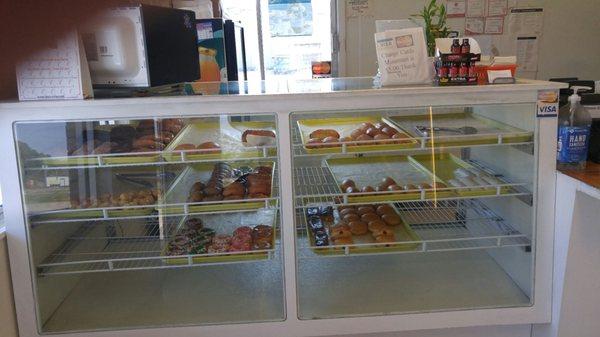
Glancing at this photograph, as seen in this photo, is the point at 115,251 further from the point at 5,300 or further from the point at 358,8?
the point at 358,8

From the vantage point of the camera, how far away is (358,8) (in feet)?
13.0

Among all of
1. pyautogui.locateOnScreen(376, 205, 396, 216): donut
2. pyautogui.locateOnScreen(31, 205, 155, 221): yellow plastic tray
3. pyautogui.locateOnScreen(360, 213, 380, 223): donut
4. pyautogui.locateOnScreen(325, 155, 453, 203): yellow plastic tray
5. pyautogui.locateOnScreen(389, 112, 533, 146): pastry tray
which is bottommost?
pyautogui.locateOnScreen(360, 213, 380, 223): donut

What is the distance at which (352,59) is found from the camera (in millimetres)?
4078

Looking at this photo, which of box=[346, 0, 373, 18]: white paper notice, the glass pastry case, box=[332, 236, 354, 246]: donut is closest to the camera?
the glass pastry case

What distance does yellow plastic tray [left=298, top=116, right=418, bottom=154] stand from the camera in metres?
1.75

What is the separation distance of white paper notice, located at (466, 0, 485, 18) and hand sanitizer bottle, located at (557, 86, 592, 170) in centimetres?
244

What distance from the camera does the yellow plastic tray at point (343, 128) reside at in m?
1.75

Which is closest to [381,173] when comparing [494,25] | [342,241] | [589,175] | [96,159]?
[342,241]

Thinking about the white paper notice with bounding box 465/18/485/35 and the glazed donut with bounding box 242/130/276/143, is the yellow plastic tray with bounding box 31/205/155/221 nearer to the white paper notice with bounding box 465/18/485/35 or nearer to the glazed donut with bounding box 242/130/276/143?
the glazed donut with bounding box 242/130/276/143

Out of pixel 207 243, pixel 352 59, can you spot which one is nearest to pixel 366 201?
pixel 207 243

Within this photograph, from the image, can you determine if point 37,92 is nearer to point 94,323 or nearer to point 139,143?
point 139,143

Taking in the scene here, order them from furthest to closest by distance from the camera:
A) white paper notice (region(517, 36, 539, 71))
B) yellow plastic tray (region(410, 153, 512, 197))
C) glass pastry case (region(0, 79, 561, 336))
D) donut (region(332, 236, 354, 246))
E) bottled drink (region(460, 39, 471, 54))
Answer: white paper notice (region(517, 36, 539, 71)), yellow plastic tray (region(410, 153, 512, 197)), donut (region(332, 236, 354, 246)), bottled drink (region(460, 39, 471, 54)), glass pastry case (region(0, 79, 561, 336))

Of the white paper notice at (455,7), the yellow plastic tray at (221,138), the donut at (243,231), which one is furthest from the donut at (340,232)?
the white paper notice at (455,7)

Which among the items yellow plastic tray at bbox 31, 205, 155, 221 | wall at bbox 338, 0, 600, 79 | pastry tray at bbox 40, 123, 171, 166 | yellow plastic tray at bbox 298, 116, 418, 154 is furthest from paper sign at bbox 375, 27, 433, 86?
wall at bbox 338, 0, 600, 79
